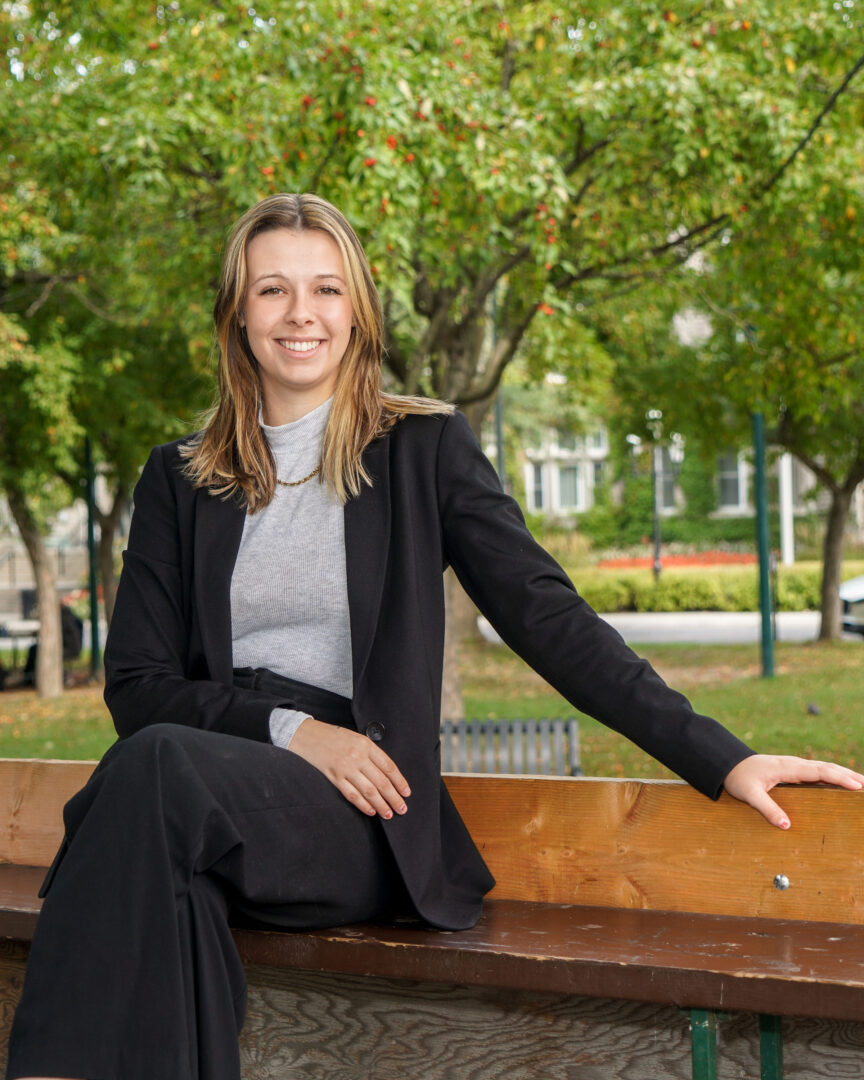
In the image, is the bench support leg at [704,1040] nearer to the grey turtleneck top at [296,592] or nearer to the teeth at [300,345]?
the grey turtleneck top at [296,592]

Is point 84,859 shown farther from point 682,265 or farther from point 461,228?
point 682,265

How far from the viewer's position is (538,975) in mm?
2074

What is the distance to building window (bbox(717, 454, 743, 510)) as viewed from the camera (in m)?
37.8

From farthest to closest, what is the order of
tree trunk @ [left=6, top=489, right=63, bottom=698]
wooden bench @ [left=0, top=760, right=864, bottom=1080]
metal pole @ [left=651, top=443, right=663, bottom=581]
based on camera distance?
metal pole @ [left=651, top=443, right=663, bottom=581], tree trunk @ [left=6, top=489, right=63, bottom=698], wooden bench @ [left=0, top=760, right=864, bottom=1080]

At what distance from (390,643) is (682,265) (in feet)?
30.7

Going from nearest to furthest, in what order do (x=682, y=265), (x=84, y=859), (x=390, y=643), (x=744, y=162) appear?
(x=84, y=859) < (x=390, y=643) < (x=744, y=162) < (x=682, y=265)

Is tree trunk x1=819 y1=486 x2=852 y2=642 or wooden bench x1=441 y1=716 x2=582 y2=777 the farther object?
tree trunk x1=819 y1=486 x2=852 y2=642

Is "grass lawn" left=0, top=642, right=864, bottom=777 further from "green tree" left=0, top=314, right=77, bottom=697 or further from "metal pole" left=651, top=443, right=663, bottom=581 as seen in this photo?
"metal pole" left=651, top=443, right=663, bottom=581

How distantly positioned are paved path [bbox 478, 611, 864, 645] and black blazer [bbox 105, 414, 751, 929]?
56.6 ft

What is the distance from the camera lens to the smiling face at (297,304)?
2.54 metres

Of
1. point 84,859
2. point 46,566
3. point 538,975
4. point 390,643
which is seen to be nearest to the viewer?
point 84,859

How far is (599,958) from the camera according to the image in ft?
6.77

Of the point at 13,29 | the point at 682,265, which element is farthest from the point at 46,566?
the point at 682,265

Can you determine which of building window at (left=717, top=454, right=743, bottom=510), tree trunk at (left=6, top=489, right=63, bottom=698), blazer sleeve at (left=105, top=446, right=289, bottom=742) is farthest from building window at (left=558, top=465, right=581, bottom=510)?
blazer sleeve at (left=105, top=446, right=289, bottom=742)
